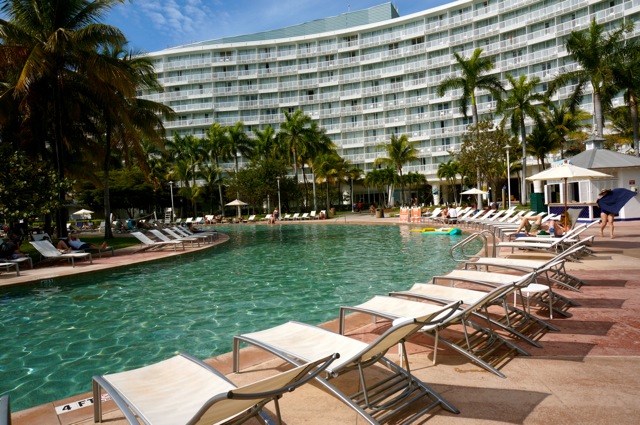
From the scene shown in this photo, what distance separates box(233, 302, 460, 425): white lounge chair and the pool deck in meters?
0.17

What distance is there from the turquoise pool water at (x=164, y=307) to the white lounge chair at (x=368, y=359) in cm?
226

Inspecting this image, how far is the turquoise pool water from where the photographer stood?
565 cm

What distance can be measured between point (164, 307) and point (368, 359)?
5.92 meters

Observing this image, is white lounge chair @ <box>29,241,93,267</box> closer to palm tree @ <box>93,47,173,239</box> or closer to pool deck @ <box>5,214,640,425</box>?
palm tree @ <box>93,47,173,239</box>

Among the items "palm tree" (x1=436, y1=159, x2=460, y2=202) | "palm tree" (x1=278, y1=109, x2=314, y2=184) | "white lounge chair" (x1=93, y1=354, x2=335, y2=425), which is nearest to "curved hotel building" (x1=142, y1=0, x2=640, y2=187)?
"palm tree" (x1=436, y1=159, x2=460, y2=202)

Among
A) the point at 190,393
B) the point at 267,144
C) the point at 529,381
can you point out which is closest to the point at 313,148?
the point at 267,144

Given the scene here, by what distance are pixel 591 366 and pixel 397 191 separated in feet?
211

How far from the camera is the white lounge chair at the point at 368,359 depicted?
3252mm

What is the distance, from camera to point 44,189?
15.8 meters

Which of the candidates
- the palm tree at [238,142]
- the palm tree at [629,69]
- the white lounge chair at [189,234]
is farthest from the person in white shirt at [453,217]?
the palm tree at [238,142]

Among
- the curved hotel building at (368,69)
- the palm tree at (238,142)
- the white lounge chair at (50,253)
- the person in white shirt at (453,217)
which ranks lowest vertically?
the person in white shirt at (453,217)

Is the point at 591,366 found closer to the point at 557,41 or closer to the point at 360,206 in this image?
the point at 360,206

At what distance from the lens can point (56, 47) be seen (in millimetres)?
17109

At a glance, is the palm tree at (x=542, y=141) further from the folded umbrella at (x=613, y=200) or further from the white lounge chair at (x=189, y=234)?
the white lounge chair at (x=189, y=234)
